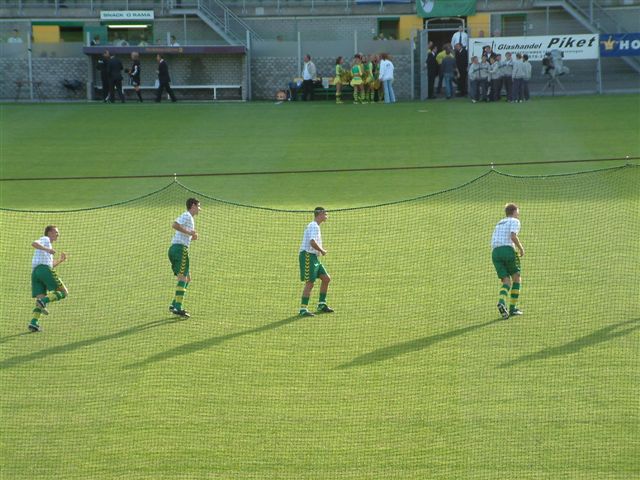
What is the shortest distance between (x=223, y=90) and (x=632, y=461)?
Result: 34073 millimetres

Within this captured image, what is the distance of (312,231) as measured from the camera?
657 inches

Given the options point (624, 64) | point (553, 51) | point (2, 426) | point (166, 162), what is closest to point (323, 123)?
point (166, 162)

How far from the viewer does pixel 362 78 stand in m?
40.9

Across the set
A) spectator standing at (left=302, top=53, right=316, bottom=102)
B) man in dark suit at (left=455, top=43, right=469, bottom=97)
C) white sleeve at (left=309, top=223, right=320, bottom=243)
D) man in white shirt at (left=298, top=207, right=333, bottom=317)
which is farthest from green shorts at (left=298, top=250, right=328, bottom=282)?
man in dark suit at (left=455, top=43, right=469, bottom=97)

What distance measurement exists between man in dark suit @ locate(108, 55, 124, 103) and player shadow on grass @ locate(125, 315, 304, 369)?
88.2 feet

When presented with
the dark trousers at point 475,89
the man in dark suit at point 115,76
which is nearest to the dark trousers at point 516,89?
the dark trousers at point 475,89

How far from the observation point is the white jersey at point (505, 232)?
16.3m

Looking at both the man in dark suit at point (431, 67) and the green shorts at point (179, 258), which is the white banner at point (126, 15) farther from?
the green shorts at point (179, 258)

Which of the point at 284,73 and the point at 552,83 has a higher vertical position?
the point at 284,73

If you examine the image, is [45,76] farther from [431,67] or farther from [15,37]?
[431,67]

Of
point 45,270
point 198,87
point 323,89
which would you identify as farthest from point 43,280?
point 198,87

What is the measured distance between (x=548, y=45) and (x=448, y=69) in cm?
429

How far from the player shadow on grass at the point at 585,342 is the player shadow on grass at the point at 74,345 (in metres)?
5.48

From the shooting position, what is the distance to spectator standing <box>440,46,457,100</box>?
132ft
